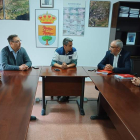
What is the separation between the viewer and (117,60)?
2504 millimetres

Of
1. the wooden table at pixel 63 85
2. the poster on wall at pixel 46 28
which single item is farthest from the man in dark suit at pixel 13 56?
the poster on wall at pixel 46 28

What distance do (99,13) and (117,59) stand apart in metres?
1.48

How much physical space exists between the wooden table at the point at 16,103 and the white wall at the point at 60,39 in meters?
1.64

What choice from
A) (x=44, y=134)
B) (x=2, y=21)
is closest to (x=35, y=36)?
(x=2, y=21)

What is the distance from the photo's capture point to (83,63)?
377 cm

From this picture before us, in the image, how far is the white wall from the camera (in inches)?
133

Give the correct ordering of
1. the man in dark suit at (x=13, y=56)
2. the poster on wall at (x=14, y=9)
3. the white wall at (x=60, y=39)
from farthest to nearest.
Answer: the white wall at (x=60, y=39)
the poster on wall at (x=14, y=9)
the man in dark suit at (x=13, y=56)

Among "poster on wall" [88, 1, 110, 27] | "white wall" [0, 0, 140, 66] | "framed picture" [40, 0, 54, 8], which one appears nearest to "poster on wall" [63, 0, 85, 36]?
"white wall" [0, 0, 140, 66]

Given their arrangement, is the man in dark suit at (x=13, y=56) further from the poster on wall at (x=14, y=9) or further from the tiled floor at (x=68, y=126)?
the poster on wall at (x=14, y=9)

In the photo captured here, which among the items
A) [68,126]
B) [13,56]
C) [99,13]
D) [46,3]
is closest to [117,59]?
[68,126]

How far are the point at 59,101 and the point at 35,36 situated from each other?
166 centimetres

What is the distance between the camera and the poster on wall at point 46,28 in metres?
3.36

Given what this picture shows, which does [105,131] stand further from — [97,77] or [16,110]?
[16,110]

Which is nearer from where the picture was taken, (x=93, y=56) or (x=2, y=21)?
(x=2, y=21)
